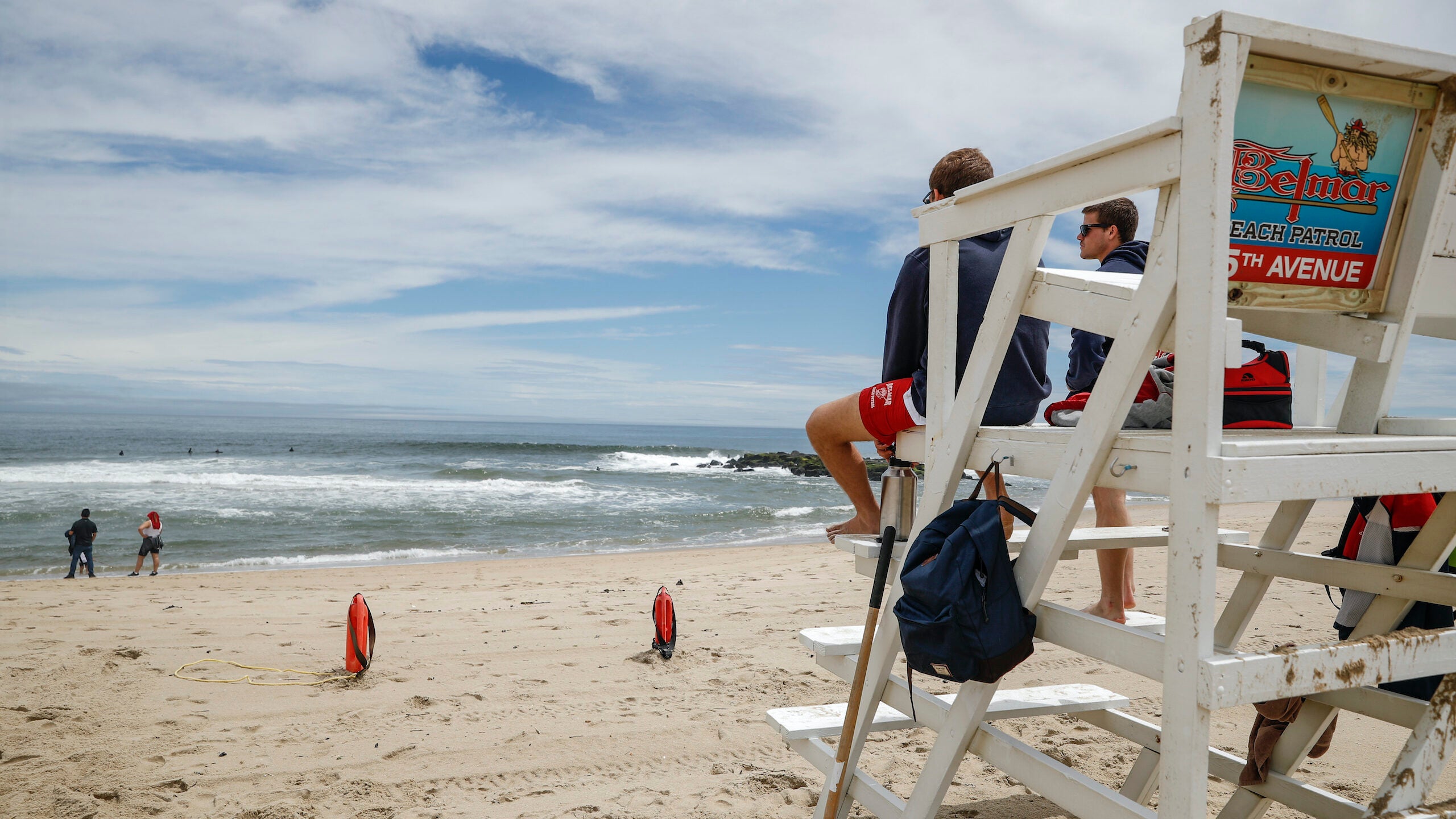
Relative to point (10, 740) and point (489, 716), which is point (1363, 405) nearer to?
point (489, 716)

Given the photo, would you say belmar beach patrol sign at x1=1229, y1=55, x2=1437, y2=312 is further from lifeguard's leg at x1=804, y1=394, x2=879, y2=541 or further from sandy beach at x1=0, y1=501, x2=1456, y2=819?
sandy beach at x1=0, y1=501, x2=1456, y2=819

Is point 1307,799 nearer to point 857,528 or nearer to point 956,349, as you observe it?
point 857,528

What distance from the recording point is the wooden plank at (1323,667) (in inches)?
55.4

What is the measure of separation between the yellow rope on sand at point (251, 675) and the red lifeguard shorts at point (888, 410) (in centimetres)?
440

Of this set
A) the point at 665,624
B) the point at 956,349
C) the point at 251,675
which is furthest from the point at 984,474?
the point at 251,675

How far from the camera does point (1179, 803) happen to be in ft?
4.76

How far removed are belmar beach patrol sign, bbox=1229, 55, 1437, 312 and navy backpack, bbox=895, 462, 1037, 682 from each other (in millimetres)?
684

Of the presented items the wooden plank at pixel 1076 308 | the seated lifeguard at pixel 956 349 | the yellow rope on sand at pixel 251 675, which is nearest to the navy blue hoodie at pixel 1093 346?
the seated lifeguard at pixel 956 349

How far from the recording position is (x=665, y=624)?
595cm

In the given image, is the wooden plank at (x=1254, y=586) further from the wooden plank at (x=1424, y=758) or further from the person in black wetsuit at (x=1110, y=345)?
the wooden plank at (x=1424, y=758)

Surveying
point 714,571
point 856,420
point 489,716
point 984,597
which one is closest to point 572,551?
point 714,571

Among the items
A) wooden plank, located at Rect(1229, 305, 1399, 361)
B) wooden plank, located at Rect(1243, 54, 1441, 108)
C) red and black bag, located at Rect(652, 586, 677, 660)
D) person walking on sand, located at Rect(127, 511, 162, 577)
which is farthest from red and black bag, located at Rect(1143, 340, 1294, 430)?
person walking on sand, located at Rect(127, 511, 162, 577)

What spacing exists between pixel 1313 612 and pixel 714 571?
21.3 ft

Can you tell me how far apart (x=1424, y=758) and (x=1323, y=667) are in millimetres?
441
